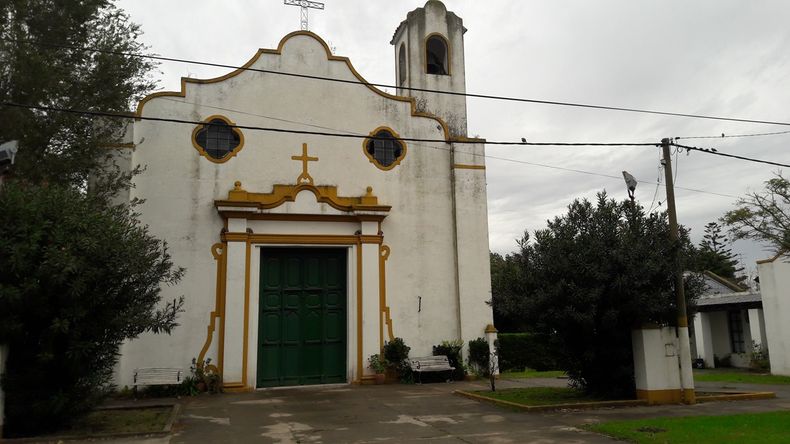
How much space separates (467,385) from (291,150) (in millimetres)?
6967

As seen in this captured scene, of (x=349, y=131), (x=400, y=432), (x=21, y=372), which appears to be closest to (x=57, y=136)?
(x=21, y=372)

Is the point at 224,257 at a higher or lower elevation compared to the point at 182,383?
higher

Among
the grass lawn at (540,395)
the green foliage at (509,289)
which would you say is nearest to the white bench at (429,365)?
the grass lawn at (540,395)

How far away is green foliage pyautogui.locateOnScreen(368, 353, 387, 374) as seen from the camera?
1454 cm

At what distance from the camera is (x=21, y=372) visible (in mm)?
8336

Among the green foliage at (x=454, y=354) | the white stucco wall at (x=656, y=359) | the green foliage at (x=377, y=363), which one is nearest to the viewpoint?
the white stucco wall at (x=656, y=359)

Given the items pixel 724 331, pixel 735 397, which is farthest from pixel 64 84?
pixel 724 331

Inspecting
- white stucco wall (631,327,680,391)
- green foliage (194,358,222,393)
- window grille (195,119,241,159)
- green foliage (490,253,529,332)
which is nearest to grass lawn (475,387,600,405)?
white stucco wall (631,327,680,391)

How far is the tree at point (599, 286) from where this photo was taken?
10.6 meters

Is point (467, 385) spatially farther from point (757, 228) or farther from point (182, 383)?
point (757, 228)

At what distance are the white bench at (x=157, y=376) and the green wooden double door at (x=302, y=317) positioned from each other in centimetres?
181

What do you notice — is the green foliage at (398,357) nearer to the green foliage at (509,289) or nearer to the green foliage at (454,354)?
the green foliage at (454,354)

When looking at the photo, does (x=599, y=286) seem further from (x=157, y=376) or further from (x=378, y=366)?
(x=157, y=376)

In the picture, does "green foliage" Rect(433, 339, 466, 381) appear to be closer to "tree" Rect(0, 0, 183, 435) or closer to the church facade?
the church facade
